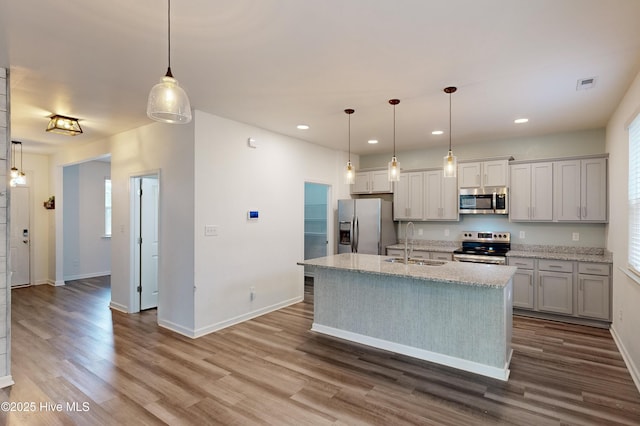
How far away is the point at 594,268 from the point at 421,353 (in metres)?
2.73

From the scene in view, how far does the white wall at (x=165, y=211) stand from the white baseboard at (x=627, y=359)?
170 inches

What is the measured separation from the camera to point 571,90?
10.9ft

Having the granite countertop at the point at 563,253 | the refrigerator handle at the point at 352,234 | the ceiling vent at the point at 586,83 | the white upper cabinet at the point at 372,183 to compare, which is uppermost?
the ceiling vent at the point at 586,83

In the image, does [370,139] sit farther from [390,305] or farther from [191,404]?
[191,404]

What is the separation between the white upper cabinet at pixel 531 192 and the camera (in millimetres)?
4910

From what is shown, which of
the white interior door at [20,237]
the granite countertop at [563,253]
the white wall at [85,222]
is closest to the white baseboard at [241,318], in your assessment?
the granite countertop at [563,253]

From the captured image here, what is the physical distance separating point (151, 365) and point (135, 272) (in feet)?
6.97

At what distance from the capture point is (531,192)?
198 inches

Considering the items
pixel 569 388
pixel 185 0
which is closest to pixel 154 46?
pixel 185 0

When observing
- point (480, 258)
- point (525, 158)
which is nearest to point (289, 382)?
point (480, 258)

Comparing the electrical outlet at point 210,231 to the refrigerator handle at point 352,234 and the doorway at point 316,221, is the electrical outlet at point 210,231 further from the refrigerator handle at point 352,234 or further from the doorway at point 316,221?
the doorway at point 316,221

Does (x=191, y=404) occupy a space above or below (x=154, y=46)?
below

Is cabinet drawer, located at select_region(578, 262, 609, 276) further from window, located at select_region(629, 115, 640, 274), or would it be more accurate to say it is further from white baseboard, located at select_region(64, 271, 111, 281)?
white baseboard, located at select_region(64, 271, 111, 281)

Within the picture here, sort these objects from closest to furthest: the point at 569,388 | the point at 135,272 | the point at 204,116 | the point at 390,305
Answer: the point at 569,388 < the point at 390,305 < the point at 204,116 < the point at 135,272
